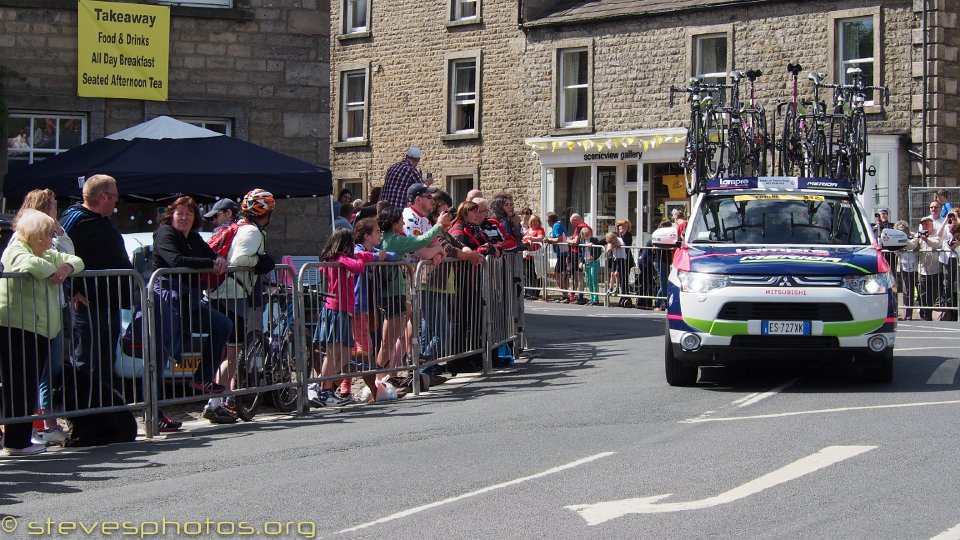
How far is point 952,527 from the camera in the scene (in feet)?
23.1

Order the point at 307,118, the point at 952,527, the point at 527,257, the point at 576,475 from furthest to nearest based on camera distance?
the point at 527,257
the point at 307,118
the point at 576,475
the point at 952,527

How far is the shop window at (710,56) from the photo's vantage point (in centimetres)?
3419

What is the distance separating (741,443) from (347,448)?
268cm

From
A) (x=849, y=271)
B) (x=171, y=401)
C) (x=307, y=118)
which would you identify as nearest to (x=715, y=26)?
(x=307, y=118)

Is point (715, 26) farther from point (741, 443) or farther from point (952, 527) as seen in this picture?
point (952, 527)

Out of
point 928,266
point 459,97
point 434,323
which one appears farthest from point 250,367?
point 459,97

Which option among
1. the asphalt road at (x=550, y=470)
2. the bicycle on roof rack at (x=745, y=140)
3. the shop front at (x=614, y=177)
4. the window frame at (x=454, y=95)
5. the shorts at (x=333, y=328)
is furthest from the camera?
the window frame at (x=454, y=95)

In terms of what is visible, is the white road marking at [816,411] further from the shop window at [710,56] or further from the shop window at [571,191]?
the shop window at [571,191]

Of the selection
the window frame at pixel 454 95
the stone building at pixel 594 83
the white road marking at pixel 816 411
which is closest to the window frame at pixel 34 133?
the white road marking at pixel 816 411

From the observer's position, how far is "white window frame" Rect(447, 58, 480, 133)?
130 feet

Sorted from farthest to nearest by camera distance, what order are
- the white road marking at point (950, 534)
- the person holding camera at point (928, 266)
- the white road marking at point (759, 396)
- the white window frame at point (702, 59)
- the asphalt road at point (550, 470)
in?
the white window frame at point (702, 59) → the person holding camera at point (928, 266) → the white road marking at point (759, 396) → the asphalt road at point (550, 470) → the white road marking at point (950, 534)

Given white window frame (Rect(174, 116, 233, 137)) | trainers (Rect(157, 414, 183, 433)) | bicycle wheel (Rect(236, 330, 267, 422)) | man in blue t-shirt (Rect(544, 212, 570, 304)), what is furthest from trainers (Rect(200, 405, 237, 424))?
man in blue t-shirt (Rect(544, 212, 570, 304))

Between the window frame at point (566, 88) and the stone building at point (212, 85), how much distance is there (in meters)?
16.2

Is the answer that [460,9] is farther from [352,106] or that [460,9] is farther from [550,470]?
[550,470]
